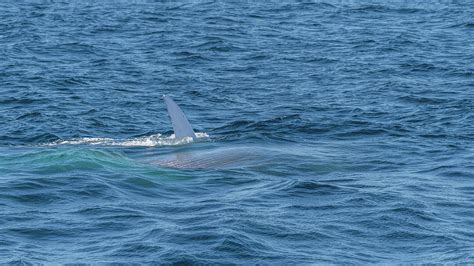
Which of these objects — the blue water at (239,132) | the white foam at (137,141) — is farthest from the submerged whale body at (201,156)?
the white foam at (137,141)

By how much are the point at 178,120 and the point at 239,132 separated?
3.15 metres

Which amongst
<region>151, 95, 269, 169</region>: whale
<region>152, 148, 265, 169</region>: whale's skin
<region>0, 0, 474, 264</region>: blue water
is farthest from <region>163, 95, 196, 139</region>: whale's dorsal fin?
<region>152, 148, 265, 169</region>: whale's skin

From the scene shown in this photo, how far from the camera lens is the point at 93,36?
151ft

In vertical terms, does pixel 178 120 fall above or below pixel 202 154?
above

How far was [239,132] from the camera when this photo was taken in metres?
31.4

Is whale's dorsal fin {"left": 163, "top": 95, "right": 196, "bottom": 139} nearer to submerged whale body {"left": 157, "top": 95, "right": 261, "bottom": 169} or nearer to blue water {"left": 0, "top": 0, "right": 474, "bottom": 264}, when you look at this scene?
submerged whale body {"left": 157, "top": 95, "right": 261, "bottom": 169}

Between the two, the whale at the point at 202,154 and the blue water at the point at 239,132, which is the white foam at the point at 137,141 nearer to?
the blue water at the point at 239,132

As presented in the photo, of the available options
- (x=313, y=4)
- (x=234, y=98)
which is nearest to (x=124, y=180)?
(x=234, y=98)

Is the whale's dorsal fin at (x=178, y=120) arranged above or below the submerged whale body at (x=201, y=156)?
above

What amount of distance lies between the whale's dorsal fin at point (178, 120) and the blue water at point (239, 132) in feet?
1.07

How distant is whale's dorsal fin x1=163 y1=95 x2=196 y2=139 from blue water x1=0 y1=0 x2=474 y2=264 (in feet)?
1.07

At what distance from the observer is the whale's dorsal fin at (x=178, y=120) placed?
93.7 feet

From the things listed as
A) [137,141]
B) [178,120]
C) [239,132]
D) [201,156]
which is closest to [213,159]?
[201,156]

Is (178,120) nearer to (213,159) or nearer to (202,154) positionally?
(202,154)
